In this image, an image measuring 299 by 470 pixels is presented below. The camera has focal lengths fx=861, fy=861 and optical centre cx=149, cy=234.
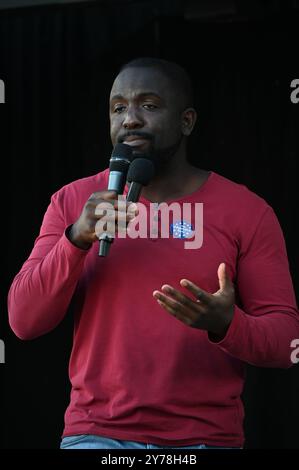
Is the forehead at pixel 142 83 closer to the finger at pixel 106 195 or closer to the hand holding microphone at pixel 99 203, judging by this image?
the hand holding microphone at pixel 99 203

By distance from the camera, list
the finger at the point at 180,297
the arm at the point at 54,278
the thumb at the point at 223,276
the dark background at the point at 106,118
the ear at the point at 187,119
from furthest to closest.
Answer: the dark background at the point at 106,118 < the ear at the point at 187,119 < the arm at the point at 54,278 < the thumb at the point at 223,276 < the finger at the point at 180,297

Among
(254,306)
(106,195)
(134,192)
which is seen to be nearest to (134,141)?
(134,192)

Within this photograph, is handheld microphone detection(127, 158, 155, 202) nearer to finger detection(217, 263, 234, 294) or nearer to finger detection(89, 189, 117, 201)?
finger detection(89, 189, 117, 201)

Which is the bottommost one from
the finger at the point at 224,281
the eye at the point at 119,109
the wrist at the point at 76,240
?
the finger at the point at 224,281

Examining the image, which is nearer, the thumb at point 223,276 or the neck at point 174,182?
the thumb at point 223,276

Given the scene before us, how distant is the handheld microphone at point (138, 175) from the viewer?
231 cm

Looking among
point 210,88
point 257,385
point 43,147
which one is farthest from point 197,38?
point 257,385

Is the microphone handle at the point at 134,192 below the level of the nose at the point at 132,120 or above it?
below

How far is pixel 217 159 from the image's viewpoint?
4.56 metres

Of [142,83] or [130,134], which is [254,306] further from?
[142,83]

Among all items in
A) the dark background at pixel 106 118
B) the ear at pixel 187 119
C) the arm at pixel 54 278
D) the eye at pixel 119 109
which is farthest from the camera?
the dark background at pixel 106 118

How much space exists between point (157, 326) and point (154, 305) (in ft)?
0.19

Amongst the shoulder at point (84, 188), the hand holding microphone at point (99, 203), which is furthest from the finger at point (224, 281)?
the shoulder at point (84, 188)

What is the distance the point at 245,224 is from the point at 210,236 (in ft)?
0.39
